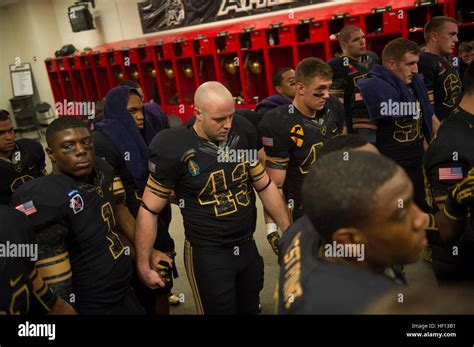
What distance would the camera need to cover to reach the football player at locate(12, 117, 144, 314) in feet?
6.13

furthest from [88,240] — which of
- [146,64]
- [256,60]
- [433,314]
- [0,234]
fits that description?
[146,64]

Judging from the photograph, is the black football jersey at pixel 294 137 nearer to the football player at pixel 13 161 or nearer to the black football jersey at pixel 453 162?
the black football jersey at pixel 453 162

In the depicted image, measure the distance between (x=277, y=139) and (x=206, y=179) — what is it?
662mm

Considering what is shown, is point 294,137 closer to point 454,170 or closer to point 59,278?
point 454,170

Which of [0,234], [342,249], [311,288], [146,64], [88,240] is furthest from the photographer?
[146,64]

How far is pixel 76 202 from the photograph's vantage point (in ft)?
6.44

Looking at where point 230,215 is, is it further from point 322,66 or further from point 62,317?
point 322,66

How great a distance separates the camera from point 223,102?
7.09 ft

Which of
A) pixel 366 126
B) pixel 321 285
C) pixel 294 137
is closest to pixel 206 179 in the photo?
pixel 294 137

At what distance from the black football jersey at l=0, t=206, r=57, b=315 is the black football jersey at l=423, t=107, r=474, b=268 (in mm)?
1724

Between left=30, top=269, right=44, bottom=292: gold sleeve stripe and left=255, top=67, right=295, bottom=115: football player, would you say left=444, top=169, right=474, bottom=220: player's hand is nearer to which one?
left=30, top=269, right=44, bottom=292: gold sleeve stripe

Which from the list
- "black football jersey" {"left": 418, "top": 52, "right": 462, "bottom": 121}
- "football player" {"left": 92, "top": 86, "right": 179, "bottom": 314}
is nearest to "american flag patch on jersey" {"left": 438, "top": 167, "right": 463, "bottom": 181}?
"football player" {"left": 92, "top": 86, "right": 179, "bottom": 314}

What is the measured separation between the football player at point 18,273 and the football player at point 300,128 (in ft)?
4.49

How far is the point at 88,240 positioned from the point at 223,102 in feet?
2.90
